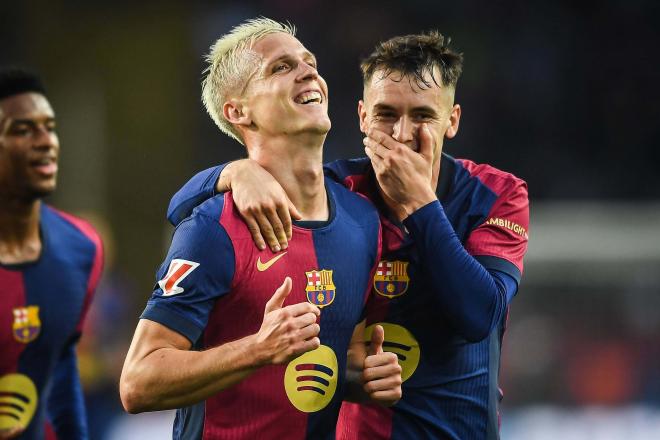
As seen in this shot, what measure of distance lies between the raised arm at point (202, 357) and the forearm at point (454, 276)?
22.2 inches

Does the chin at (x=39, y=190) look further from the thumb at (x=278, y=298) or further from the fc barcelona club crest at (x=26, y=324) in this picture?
the thumb at (x=278, y=298)

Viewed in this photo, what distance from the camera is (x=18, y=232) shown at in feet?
14.9

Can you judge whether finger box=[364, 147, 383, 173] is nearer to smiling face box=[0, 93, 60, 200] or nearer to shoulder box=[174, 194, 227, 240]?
shoulder box=[174, 194, 227, 240]

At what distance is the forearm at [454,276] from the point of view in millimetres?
3244

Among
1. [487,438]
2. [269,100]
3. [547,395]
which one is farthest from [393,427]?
[547,395]

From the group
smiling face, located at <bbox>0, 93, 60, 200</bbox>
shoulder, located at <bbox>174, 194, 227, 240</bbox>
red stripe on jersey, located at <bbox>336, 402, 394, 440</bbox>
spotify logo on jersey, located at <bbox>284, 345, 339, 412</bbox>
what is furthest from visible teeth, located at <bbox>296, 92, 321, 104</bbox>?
smiling face, located at <bbox>0, 93, 60, 200</bbox>

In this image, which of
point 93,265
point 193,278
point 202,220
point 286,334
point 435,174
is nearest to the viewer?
point 286,334

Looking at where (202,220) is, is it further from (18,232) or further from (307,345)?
(18,232)

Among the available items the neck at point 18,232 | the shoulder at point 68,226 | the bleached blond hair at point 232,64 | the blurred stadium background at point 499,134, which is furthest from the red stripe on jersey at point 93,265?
the blurred stadium background at point 499,134

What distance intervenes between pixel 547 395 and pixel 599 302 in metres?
1.23

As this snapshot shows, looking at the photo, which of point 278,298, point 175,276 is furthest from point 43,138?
point 278,298

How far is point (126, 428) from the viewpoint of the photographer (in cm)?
772

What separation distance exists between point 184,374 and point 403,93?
4.30ft

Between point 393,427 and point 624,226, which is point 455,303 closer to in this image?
point 393,427
